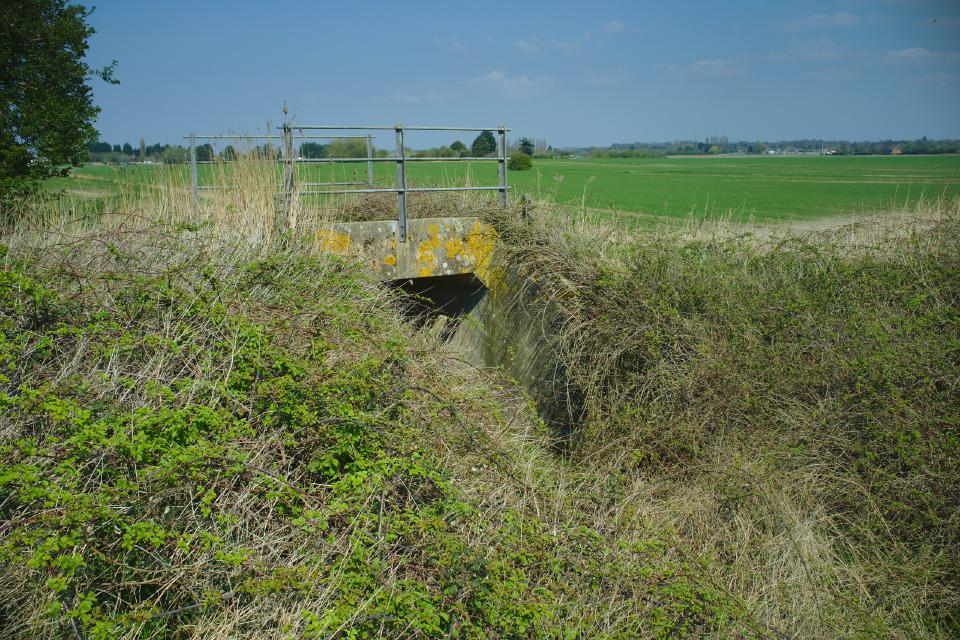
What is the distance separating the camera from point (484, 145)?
10617 mm

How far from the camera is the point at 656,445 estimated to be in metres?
6.63

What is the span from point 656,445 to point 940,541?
2387mm

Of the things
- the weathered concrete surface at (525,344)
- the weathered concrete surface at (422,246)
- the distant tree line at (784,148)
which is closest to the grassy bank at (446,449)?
the weathered concrete surface at (525,344)

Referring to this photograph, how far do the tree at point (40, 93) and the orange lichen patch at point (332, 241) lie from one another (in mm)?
3702

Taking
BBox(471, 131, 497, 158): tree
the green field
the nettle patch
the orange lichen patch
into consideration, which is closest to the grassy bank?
the nettle patch

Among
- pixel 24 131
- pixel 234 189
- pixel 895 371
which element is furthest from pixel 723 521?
pixel 24 131

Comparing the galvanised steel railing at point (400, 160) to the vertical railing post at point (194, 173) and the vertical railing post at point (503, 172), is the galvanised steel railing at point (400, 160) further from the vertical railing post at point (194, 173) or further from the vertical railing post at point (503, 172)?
the vertical railing post at point (194, 173)

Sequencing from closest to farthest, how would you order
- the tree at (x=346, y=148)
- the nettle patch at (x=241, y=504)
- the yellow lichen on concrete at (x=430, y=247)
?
the nettle patch at (x=241, y=504), the yellow lichen on concrete at (x=430, y=247), the tree at (x=346, y=148)

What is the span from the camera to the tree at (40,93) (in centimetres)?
828

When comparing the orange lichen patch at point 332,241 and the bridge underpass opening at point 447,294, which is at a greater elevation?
the orange lichen patch at point 332,241

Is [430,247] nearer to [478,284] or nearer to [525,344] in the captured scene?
[478,284]

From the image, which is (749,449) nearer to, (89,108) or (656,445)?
(656,445)

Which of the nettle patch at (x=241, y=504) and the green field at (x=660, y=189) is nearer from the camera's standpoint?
the nettle patch at (x=241, y=504)

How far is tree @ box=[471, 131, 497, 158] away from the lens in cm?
1007
